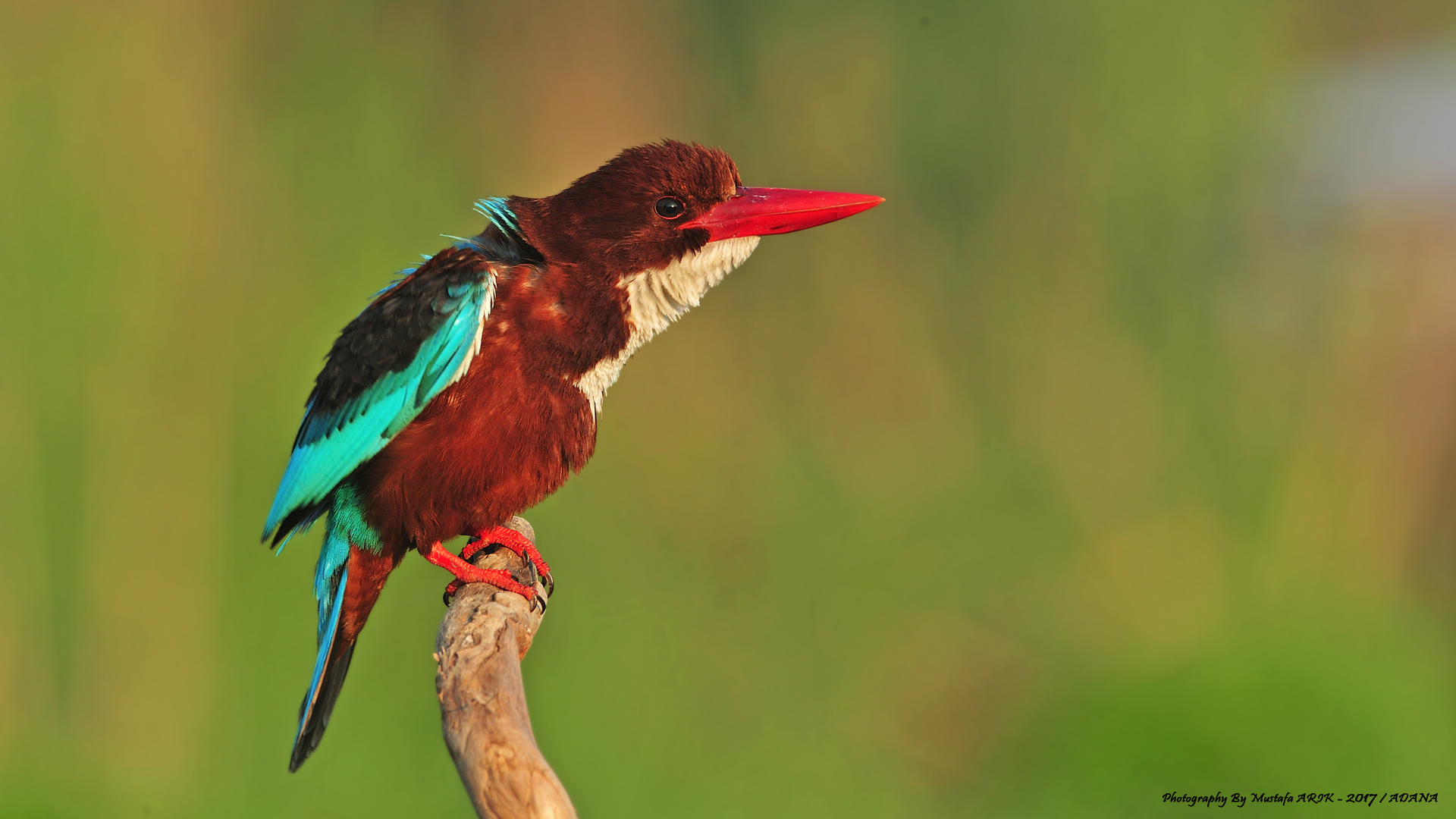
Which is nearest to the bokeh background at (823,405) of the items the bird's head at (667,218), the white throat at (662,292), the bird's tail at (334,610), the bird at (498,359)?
the bird's tail at (334,610)

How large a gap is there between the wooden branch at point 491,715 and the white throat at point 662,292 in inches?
16.0

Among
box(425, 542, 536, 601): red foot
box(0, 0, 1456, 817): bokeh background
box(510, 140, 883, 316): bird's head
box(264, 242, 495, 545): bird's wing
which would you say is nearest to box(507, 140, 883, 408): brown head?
box(510, 140, 883, 316): bird's head

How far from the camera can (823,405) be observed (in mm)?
3557

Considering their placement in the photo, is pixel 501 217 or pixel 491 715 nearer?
pixel 491 715

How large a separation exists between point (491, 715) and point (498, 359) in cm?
67

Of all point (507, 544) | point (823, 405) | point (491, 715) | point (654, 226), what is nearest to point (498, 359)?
point (654, 226)

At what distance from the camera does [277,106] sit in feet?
10.2

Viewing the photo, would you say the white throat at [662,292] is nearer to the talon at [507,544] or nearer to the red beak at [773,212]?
the red beak at [773,212]

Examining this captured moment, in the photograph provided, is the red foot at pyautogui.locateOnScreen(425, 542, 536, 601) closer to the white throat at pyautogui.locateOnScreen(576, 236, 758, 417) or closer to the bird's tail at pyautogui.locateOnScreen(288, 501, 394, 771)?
the bird's tail at pyautogui.locateOnScreen(288, 501, 394, 771)

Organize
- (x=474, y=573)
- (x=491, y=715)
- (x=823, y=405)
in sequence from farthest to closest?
(x=823, y=405)
(x=474, y=573)
(x=491, y=715)

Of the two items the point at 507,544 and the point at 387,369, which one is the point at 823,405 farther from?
the point at 387,369

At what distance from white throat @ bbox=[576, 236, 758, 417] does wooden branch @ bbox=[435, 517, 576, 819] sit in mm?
407

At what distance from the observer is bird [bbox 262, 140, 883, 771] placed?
69.0 inches

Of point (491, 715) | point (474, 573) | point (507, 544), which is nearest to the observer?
point (491, 715)
